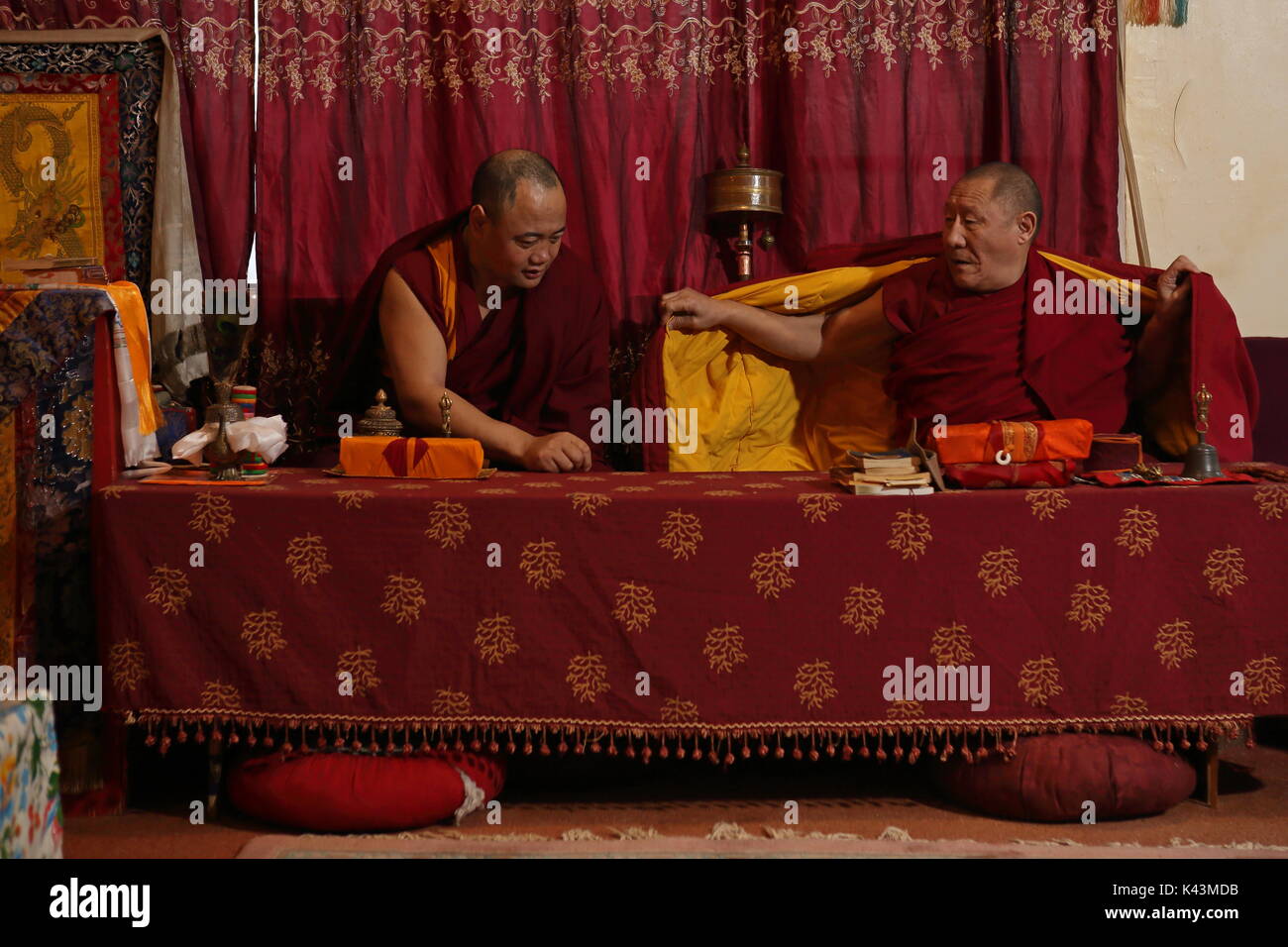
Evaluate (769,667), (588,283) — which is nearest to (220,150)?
(588,283)

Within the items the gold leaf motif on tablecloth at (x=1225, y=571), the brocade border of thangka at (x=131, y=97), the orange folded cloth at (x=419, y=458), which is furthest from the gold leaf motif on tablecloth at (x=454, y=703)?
the brocade border of thangka at (x=131, y=97)

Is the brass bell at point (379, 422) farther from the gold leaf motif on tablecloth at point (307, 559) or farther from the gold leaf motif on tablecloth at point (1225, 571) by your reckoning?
the gold leaf motif on tablecloth at point (1225, 571)

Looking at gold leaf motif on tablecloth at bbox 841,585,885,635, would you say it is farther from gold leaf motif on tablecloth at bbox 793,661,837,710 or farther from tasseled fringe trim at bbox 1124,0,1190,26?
tasseled fringe trim at bbox 1124,0,1190,26

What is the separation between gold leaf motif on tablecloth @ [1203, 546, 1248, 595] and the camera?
8.31 ft

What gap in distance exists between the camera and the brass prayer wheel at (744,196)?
11.9ft

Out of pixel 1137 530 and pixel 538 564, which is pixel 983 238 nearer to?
pixel 1137 530

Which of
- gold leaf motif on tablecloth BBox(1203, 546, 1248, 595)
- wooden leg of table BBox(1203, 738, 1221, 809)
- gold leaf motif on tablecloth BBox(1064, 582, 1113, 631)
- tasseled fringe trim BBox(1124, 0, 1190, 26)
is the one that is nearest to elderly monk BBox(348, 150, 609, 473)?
gold leaf motif on tablecloth BBox(1064, 582, 1113, 631)

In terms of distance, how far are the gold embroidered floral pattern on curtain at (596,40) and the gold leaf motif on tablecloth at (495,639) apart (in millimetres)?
1973

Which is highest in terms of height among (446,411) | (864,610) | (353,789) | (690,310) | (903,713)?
(690,310)

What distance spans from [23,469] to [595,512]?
1238 mm

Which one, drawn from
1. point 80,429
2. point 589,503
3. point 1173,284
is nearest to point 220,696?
point 80,429

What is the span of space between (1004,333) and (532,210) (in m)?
1.31

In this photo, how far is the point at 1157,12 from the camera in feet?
12.6

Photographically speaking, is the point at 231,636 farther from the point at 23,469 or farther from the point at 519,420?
the point at 519,420
